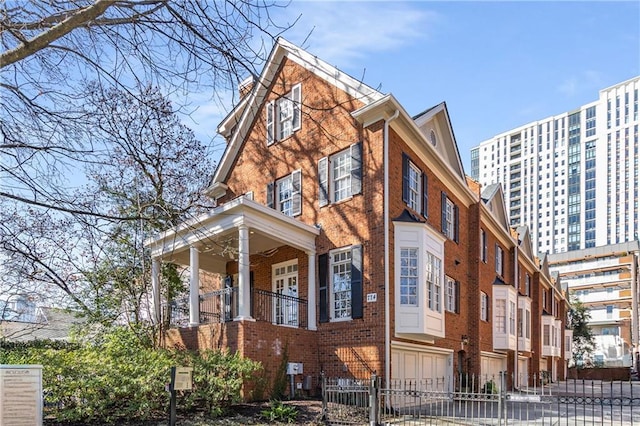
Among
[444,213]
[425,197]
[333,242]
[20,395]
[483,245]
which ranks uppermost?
[425,197]

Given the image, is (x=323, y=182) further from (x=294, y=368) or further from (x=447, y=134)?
(x=447, y=134)

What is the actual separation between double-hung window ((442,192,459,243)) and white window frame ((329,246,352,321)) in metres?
5.27

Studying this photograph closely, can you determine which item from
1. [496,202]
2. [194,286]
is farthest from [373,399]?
[496,202]

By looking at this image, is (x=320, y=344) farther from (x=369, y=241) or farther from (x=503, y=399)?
(x=503, y=399)

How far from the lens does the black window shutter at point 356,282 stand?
14.7 metres

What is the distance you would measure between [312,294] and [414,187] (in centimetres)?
474

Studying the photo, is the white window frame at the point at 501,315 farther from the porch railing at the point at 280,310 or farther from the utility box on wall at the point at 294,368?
the utility box on wall at the point at 294,368

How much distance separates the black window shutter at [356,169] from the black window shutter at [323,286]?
2.18m

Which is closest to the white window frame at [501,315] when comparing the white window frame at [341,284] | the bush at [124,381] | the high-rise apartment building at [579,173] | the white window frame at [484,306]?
the white window frame at [484,306]

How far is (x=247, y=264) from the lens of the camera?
13.7 m

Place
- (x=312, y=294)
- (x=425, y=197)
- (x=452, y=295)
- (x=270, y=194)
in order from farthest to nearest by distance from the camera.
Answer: (x=452, y=295) → (x=270, y=194) → (x=425, y=197) → (x=312, y=294)

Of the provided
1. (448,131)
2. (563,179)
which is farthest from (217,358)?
(563,179)

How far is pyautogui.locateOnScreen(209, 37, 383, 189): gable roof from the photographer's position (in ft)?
50.2

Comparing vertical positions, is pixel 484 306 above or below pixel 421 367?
above
